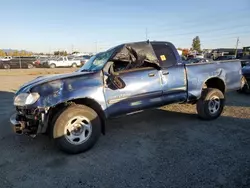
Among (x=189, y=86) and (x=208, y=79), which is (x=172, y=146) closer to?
(x=189, y=86)

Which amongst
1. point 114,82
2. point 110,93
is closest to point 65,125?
point 110,93

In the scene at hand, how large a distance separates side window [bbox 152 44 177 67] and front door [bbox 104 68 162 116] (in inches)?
14.9

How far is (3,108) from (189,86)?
5887 mm

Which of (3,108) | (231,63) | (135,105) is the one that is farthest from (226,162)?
(3,108)

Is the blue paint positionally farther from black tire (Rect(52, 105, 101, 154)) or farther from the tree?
the tree

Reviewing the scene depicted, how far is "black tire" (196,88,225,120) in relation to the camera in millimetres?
5078

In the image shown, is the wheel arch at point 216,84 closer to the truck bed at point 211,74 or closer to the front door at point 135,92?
the truck bed at point 211,74

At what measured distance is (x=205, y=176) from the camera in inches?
114

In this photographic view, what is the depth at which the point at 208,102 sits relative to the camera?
16.7 ft

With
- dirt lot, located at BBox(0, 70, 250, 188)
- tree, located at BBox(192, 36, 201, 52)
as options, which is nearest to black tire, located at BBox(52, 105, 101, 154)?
dirt lot, located at BBox(0, 70, 250, 188)

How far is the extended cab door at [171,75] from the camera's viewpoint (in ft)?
14.8

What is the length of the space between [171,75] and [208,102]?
1289 millimetres

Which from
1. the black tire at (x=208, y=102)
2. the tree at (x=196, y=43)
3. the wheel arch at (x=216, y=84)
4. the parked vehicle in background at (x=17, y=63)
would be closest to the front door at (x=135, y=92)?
the black tire at (x=208, y=102)

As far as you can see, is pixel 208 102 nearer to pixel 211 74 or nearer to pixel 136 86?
pixel 211 74
